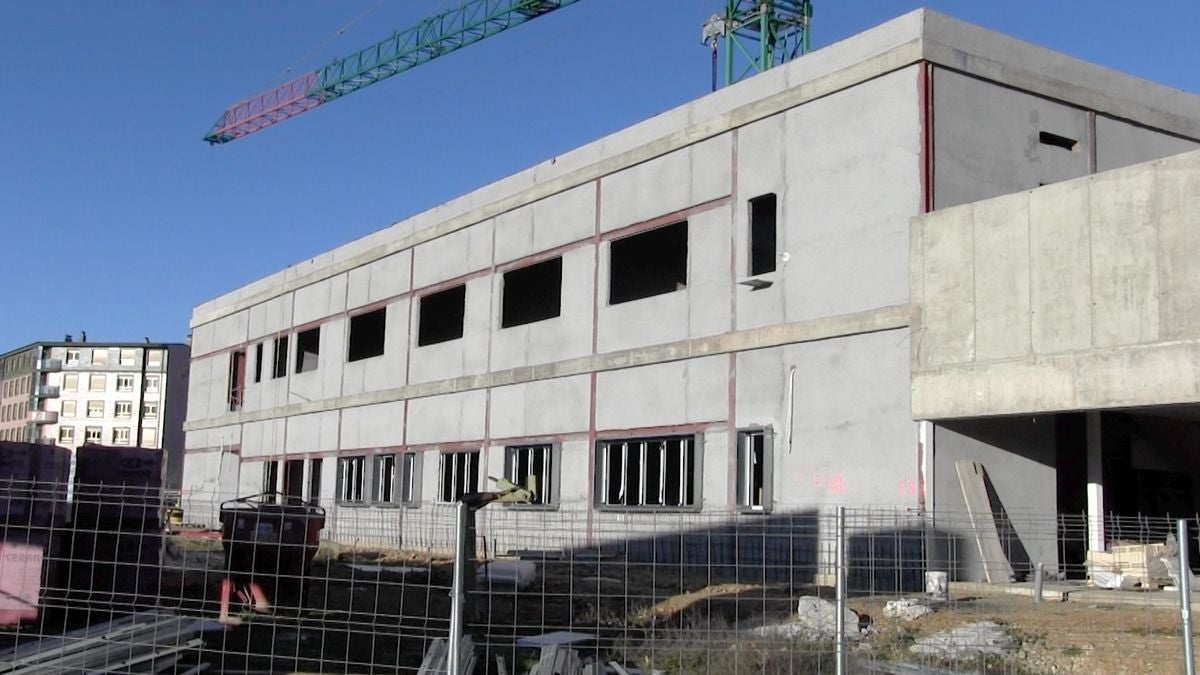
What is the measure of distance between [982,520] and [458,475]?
545 inches

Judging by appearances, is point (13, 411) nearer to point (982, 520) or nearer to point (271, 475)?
point (271, 475)

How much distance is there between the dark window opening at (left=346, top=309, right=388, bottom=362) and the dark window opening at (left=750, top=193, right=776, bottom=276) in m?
14.8

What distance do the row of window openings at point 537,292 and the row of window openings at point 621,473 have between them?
120 inches

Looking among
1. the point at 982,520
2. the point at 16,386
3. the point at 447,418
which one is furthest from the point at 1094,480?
the point at 16,386

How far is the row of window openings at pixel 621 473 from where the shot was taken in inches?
771

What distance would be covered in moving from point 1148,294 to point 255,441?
1162 inches

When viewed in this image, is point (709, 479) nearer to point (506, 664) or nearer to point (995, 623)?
point (995, 623)

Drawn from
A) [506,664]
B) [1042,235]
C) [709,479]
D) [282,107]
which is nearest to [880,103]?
[1042,235]

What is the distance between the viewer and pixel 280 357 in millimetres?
37656

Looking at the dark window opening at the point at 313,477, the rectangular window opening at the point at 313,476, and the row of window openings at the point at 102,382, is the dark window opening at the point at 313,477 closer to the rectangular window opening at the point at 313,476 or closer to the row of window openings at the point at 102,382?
the rectangular window opening at the point at 313,476

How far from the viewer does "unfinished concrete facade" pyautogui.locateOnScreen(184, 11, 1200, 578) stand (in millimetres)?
17625

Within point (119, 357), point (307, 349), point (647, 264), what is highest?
point (119, 357)

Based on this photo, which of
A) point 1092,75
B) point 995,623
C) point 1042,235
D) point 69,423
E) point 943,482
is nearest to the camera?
point 995,623

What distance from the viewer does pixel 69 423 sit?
130750 mm
